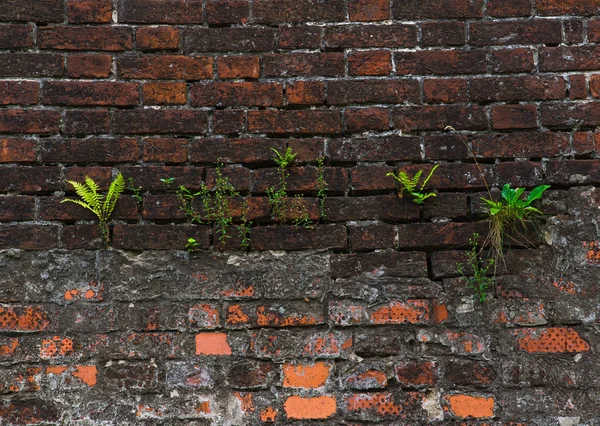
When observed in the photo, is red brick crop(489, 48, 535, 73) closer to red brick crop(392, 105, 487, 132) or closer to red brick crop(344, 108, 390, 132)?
red brick crop(392, 105, 487, 132)

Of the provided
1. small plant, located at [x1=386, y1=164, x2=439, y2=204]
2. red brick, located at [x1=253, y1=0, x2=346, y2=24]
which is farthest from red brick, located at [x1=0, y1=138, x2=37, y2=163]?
small plant, located at [x1=386, y1=164, x2=439, y2=204]

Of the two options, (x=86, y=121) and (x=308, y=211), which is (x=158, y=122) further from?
(x=308, y=211)

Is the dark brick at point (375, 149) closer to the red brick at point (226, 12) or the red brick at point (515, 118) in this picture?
the red brick at point (515, 118)

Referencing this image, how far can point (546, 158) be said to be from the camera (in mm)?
2150

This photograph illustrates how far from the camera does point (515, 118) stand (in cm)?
216

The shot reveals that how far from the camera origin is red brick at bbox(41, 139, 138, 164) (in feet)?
6.88

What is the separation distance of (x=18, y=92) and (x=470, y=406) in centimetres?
200

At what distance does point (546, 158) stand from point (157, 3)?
1.59 meters

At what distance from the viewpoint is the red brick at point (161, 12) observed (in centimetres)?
216

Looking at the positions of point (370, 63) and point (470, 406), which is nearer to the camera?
point (470, 406)

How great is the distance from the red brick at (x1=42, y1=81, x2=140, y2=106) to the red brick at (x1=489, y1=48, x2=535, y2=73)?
1357 mm

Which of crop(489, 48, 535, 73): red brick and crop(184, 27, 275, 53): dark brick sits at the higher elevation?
crop(184, 27, 275, 53): dark brick

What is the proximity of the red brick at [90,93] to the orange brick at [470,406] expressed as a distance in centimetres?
159

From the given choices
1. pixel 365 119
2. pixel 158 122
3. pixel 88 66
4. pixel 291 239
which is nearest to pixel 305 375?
pixel 291 239
